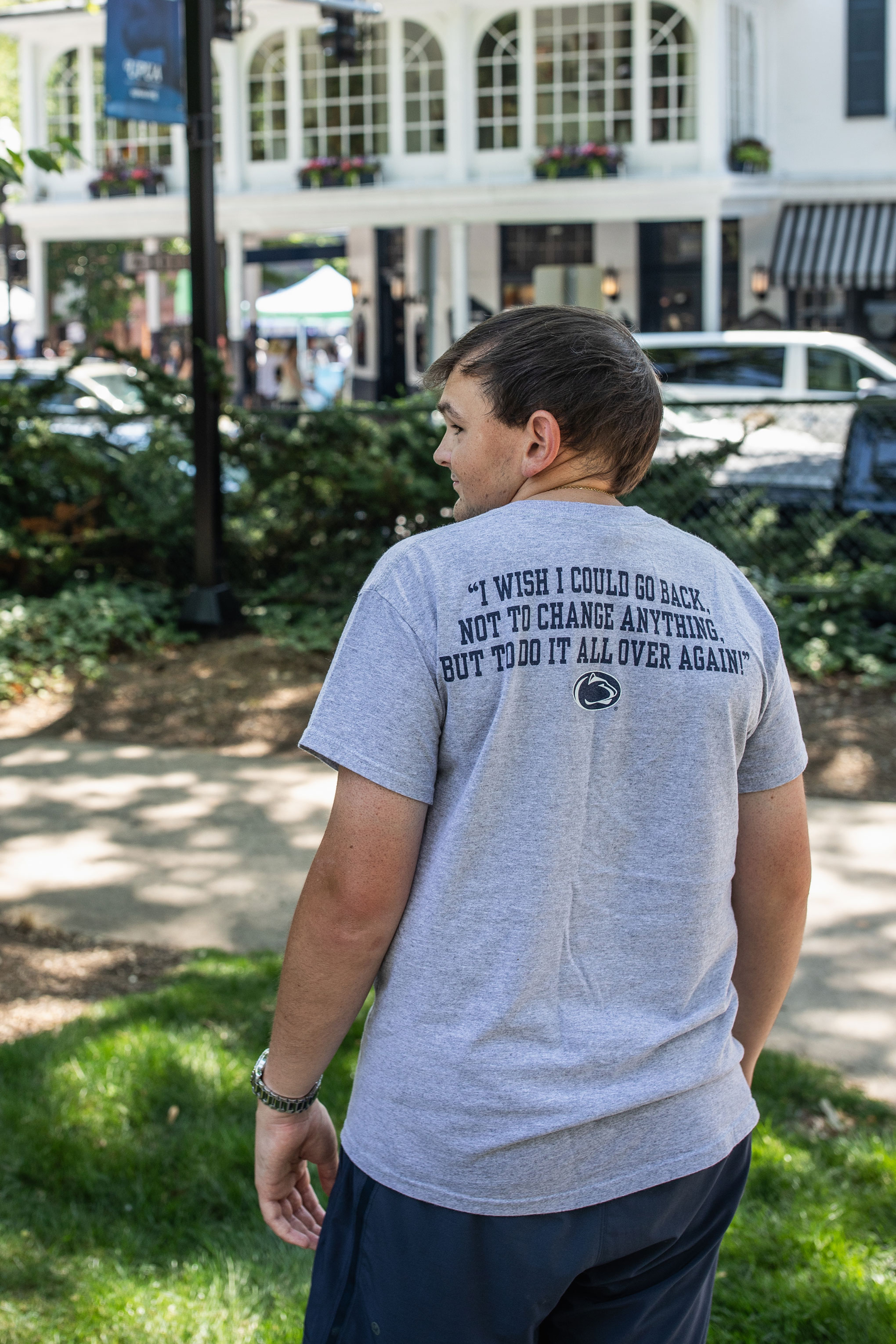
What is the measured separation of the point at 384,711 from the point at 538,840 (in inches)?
8.9

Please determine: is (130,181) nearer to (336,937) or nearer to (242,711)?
(242,711)

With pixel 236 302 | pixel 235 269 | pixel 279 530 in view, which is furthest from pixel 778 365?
pixel 236 302

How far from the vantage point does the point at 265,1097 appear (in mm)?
1801

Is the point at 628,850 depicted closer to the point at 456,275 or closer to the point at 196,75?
the point at 196,75

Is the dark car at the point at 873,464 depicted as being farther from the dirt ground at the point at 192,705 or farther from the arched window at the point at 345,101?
the arched window at the point at 345,101

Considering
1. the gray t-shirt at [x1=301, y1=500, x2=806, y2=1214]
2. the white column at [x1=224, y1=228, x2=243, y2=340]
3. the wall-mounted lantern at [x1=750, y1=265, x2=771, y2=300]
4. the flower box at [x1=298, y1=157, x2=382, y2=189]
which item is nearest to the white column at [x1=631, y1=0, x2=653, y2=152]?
the wall-mounted lantern at [x1=750, y1=265, x2=771, y2=300]

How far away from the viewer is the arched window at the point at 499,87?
21.5 m

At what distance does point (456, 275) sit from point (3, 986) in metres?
19.0

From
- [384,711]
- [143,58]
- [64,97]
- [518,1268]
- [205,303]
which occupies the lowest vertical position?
[518,1268]

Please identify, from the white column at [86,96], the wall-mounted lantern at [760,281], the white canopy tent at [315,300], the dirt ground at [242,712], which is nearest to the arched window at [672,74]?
the wall-mounted lantern at [760,281]

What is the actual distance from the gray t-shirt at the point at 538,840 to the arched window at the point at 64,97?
24.2 metres

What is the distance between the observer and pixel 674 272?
941 inches

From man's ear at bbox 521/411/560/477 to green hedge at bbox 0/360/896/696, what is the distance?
6.55 m

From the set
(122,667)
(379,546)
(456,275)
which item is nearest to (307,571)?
(379,546)
